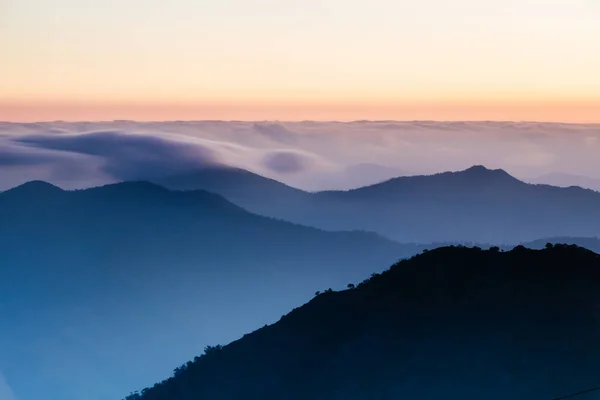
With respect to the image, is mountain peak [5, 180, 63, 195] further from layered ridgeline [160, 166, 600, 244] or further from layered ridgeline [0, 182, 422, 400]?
layered ridgeline [160, 166, 600, 244]

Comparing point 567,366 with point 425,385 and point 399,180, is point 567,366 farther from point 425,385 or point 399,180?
point 399,180

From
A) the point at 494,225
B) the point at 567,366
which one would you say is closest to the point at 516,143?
the point at 494,225

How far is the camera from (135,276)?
13.7m

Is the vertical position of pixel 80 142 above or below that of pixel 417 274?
above

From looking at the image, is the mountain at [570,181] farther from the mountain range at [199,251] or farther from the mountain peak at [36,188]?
the mountain peak at [36,188]

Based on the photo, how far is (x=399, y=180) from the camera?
1253 cm

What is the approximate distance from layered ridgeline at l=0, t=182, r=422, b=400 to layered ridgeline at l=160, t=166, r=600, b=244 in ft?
1.47

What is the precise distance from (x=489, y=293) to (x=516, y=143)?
3497mm

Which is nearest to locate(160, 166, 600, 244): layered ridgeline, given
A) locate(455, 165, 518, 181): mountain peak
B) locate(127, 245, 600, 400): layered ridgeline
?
locate(455, 165, 518, 181): mountain peak

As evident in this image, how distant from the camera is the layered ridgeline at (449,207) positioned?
12.3 meters

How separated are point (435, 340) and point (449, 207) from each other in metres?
3.75

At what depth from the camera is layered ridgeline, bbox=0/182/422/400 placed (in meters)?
12.5

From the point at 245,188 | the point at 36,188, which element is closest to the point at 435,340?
the point at 245,188

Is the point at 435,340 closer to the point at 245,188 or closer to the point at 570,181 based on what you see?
the point at 570,181
